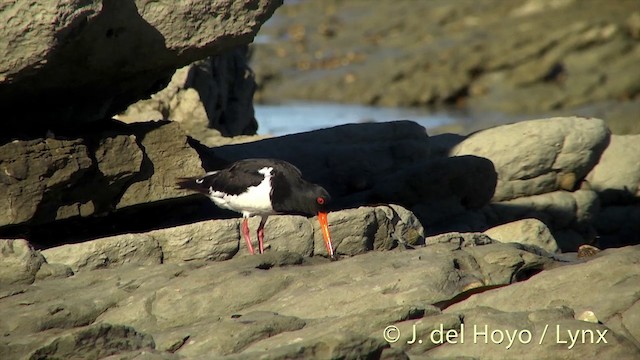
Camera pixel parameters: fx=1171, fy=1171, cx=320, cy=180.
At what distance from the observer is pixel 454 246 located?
9758mm

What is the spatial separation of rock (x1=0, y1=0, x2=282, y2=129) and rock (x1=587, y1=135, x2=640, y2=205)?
19.6 feet

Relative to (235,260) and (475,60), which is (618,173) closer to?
(235,260)

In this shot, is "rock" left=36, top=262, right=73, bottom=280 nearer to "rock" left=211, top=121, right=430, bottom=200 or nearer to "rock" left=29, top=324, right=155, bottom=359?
"rock" left=29, top=324, right=155, bottom=359

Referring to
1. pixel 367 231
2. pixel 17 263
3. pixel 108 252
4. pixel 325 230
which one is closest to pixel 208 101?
pixel 367 231

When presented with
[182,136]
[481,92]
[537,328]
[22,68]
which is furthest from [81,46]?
[481,92]

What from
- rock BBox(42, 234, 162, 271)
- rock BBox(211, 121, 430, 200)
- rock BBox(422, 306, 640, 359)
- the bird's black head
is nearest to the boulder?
rock BBox(42, 234, 162, 271)

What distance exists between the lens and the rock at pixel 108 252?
929 cm

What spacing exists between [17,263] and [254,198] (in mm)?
2312

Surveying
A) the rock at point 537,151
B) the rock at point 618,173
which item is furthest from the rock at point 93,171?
the rock at point 618,173

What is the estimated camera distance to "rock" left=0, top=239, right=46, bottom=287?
895 centimetres

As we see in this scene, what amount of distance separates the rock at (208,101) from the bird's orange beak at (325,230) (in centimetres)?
442

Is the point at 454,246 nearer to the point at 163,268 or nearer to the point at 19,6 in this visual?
the point at 163,268

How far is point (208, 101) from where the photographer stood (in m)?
16.8

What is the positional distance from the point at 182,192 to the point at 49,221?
1.23m
